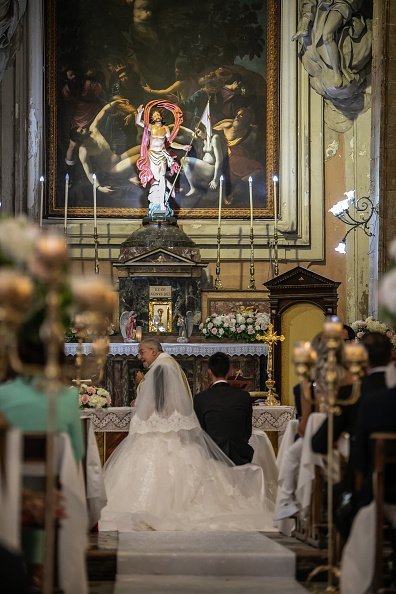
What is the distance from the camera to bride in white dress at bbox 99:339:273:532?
9844 millimetres

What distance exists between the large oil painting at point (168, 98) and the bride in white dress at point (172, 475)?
6.75m

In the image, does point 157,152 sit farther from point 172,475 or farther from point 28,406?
point 28,406

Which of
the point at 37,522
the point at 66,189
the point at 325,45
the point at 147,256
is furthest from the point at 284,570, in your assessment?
the point at 325,45

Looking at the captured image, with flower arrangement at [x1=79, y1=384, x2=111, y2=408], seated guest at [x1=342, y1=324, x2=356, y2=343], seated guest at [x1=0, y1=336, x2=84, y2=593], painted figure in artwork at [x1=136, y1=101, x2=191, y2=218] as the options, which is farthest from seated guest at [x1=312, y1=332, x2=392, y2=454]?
painted figure in artwork at [x1=136, y1=101, x2=191, y2=218]

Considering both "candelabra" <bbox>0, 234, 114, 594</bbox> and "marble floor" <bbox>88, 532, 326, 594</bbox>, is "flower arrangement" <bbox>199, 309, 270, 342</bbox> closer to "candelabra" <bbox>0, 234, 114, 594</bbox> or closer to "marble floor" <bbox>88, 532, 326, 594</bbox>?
"marble floor" <bbox>88, 532, 326, 594</bbox>

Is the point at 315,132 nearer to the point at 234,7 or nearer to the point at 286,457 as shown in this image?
the point at 234,7

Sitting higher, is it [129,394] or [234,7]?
[234,7]

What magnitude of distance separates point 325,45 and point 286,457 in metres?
9.99

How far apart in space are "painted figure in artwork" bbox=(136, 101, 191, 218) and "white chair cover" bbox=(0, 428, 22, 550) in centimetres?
1130

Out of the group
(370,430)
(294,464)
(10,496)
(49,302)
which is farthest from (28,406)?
(294,464)

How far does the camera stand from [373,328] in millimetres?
12570

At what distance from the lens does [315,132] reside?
17.5 meters

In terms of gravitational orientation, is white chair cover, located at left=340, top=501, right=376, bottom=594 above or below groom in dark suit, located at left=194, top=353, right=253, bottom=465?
below

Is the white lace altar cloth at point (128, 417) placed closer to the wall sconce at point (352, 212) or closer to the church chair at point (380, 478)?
the wall sconce at point (352, 212)
